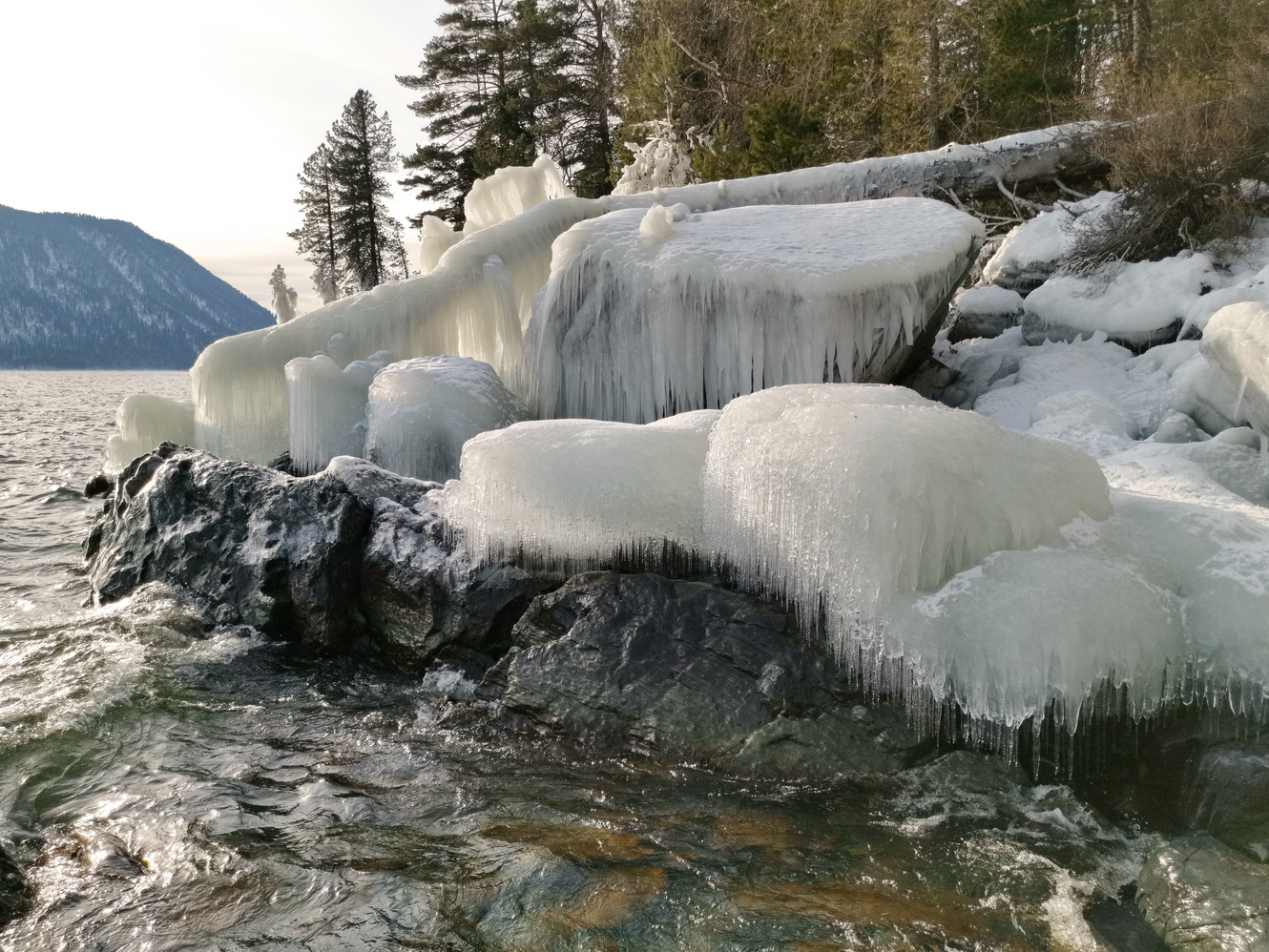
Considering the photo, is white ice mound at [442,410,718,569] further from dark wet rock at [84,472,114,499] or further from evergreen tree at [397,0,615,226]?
evergreen tree at [397,0,615,226]

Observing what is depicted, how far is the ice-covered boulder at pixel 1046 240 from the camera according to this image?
28.9 ft

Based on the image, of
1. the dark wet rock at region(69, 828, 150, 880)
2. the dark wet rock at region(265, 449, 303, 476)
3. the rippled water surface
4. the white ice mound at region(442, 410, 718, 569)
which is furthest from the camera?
the dark wet rock at region(265, 449, 303, 476)

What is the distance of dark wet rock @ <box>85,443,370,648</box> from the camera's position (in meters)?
5.92

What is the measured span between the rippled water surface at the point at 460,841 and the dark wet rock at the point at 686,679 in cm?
13

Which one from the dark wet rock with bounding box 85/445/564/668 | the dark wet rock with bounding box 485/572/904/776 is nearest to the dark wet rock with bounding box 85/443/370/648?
the dark wet rock with bounding box 85/445/564/668

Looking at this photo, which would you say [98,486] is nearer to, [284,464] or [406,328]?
[284,464]

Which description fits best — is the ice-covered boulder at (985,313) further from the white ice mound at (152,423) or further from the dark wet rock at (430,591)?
the white ice mound at (152,423)

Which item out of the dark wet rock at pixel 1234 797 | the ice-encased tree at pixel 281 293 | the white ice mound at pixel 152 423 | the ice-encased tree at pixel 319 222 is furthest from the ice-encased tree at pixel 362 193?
the dark wet rock at pixel 1234 797

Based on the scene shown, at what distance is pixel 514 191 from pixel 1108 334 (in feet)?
27.3

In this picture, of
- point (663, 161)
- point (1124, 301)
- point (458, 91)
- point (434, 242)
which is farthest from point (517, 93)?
point (1124, 301)

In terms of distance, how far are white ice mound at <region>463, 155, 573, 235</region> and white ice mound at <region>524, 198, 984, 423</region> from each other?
4269 millimetres

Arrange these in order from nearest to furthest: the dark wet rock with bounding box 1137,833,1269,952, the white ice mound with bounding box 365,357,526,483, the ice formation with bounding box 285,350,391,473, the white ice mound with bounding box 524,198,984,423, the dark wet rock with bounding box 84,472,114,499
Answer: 1. the dark wet rock with bounding box 1137,833,1269,952
2. the white ice mound with bounding box 524,198,984,423
3. the white ice mound with bounding box 365,357,526,483
4. the ice formation with bounding box 285,350,391,473
5. the dark wet rock with bounding box 84,472,114,499

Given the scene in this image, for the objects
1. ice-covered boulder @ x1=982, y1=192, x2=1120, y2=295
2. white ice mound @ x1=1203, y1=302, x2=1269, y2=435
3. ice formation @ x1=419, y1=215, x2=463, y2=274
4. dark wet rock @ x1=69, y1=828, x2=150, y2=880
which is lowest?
dark wet rock @ x1=69, y1=828, x2=150, y2=880

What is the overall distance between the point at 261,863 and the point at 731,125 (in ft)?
63.9
